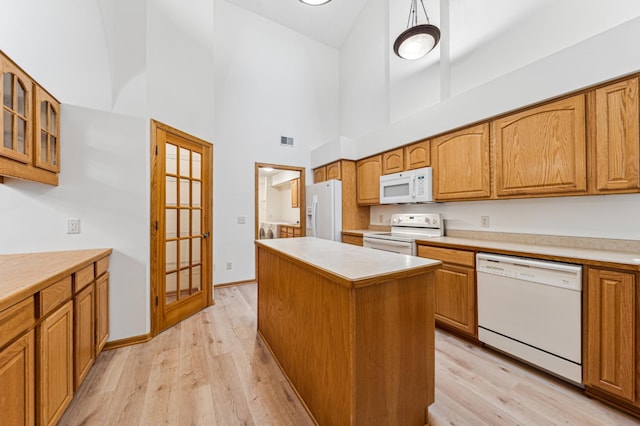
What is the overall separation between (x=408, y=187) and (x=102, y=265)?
3236 millimetres

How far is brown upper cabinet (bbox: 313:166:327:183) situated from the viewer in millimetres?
4536

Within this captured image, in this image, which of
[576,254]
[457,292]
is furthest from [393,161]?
[576,254]

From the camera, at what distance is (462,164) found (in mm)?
2686

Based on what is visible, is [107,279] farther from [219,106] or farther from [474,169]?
[474,169]

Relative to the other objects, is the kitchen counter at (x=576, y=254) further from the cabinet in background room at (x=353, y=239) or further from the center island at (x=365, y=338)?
the cabinet in background room at (x=353, y=239)

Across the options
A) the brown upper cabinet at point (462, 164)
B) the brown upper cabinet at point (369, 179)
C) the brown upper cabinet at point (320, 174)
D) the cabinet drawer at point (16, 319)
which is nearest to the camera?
A: the cabinet drawer at point (16, 319)

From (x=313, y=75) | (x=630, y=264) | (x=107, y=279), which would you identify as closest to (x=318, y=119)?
(x=313, y=75)

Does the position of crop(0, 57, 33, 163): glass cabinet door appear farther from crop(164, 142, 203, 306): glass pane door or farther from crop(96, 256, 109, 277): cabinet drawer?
crop(164, 142, 203, 306): glass pane door

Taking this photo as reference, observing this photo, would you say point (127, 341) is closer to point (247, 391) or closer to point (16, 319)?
point (247, 391)

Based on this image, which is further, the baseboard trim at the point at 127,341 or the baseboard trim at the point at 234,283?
the baseboard trim at the point at 234,283

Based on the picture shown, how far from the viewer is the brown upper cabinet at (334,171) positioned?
414 cm

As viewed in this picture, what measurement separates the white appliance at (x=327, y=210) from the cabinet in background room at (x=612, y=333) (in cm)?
287

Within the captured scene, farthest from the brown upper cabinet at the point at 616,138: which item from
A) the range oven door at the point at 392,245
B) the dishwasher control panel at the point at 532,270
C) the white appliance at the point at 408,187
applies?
the range oven door at the point at 392,245

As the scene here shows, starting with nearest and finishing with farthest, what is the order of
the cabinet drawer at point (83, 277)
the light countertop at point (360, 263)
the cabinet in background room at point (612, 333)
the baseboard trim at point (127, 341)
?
the light countertop at point (360, 263) → the cabinet in background room at point (612, 333) → the cabinet drawer at point (83, 277) → the baseboard trim at point (127, 341)
